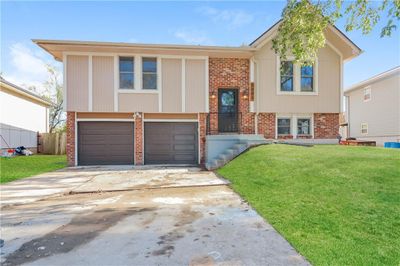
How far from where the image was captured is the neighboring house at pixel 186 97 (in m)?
10.9

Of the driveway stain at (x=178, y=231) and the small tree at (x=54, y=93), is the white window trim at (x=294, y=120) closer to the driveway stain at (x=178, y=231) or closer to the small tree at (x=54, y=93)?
the driveway stain at (x=178, y=231)

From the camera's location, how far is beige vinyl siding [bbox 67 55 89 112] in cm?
1084

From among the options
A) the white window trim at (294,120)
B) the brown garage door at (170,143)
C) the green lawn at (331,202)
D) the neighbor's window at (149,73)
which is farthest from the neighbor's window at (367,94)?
the neighbor's window at (149,73)

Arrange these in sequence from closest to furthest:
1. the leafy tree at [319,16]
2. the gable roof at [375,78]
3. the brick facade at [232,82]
→ the leafy tree at [319,16]
the brick facade at [232,82]
the gable roof at [375,78]

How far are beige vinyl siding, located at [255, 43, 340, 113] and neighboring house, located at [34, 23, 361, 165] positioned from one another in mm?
50

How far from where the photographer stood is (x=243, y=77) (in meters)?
12.1

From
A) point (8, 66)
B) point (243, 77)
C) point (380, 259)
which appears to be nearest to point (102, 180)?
point (380, 259)

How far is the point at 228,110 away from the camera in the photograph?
1223 centimetres

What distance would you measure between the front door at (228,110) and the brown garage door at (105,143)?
452 cm

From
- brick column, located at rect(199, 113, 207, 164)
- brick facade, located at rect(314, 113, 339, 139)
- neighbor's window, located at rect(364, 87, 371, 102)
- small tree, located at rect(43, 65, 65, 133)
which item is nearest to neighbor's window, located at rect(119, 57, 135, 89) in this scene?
brick column, located at rect(199, 113, 207, 164)

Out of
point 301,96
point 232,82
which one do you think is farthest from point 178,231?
point 301,96

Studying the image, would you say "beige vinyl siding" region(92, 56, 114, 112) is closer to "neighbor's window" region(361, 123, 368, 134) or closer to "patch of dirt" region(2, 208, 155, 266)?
"patch of dirt" region(2, 208, 155, 266)

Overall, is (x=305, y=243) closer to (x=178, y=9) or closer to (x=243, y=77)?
(x=243, y=77)

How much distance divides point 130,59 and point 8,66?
24.1m
